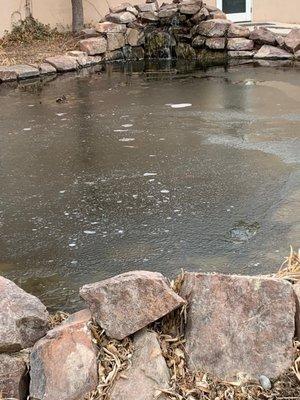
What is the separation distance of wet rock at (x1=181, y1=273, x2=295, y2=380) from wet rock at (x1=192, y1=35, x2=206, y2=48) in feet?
31.5

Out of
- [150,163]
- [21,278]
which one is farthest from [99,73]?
[21,278]

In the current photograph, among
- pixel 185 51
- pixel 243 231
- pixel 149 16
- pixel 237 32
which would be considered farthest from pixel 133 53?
pixel 243 231

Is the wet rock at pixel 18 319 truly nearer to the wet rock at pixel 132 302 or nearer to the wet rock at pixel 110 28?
the wet rock at pixel 132 302

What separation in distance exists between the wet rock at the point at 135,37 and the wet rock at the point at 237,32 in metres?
1.67

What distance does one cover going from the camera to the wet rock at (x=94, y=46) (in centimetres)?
1132

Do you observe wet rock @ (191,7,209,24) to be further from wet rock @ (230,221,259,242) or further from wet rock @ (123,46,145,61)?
wet rock @ (230,221,259,242)

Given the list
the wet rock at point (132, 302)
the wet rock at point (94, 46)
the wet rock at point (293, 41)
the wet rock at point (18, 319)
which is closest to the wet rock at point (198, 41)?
the wet rock at point (293, 41)

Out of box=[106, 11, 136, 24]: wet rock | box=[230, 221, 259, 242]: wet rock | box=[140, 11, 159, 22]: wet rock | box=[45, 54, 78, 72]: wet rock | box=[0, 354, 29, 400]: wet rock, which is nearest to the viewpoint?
box=[0, 354, 29, 400]: wet rock

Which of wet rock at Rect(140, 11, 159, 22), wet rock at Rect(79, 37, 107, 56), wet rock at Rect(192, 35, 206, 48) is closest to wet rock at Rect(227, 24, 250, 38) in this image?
wet rock at Rect(192, 35, 206, 48)

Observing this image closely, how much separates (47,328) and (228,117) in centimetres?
465

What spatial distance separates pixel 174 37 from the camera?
1185 cm

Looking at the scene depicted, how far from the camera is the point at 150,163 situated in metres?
5.37

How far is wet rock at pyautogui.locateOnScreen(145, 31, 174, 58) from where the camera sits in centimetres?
1182

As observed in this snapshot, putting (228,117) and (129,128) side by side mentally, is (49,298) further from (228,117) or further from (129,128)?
(228,117)
